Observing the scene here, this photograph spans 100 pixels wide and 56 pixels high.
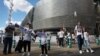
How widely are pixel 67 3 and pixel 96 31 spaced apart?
8753 millimetres

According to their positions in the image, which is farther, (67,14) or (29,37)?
(67,14)

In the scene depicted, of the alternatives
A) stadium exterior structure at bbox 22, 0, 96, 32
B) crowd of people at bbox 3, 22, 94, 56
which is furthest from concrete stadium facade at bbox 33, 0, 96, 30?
crowd of people at bbox 3, 22, 94, 56

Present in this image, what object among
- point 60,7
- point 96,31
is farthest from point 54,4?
point 96,31

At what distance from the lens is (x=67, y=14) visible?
53500 millimetres

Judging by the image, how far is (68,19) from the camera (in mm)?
52531

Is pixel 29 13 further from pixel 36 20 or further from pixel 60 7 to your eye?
pixel 60 7

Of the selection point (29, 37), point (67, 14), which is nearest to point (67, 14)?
point (67, 14)

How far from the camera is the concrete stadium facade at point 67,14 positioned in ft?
173

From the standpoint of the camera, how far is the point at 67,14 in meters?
53.5

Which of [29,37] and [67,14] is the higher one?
[67,14]

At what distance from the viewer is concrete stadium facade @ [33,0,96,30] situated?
52.6m

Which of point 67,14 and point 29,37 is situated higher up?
point 67,14

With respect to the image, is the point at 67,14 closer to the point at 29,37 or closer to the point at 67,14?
the point at 67,14

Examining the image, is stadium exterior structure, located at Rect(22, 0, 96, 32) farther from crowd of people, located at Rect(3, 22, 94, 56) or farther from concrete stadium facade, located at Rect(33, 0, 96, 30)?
crowd of people, located at Rect(3, 22, 94, 56)
